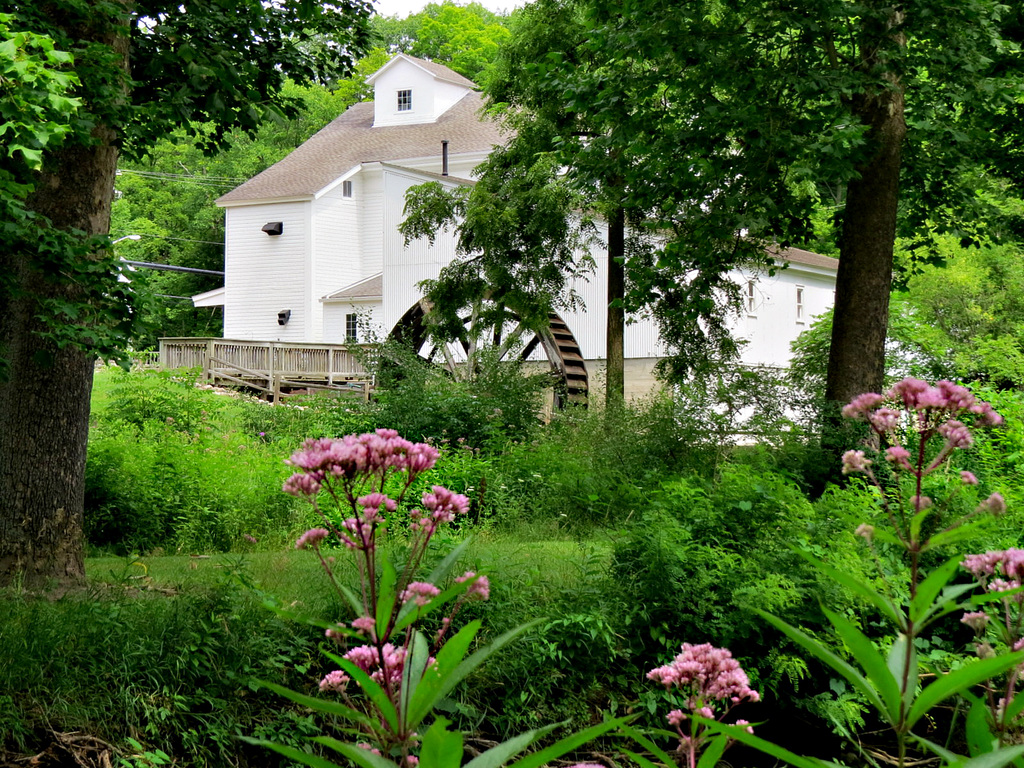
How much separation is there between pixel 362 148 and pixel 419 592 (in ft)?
130

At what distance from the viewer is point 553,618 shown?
278 inches

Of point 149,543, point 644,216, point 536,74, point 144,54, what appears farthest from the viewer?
point 644,216

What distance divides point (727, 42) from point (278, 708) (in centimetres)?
868

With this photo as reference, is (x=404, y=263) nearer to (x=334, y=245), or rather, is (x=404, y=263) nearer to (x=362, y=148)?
(x=334, y=245)

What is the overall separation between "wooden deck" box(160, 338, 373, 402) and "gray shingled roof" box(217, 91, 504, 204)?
348 inches

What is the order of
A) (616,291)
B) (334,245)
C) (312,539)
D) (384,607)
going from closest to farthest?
(384,607), (312,539), (616,291), (334,245)

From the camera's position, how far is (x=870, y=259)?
12.5 meters

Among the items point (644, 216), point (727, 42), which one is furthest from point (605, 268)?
point (727, 42)

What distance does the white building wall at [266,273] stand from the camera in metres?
37.8

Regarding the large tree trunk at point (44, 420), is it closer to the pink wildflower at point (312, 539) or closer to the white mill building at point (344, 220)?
the pink wildflower at point (312, 539)

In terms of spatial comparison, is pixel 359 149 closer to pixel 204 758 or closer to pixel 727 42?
pixel 727 42

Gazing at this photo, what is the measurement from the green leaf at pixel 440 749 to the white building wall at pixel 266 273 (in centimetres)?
3641

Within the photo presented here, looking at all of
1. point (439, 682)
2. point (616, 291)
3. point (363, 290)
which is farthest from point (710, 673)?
point (363, 290)

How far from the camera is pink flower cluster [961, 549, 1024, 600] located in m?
2.18
